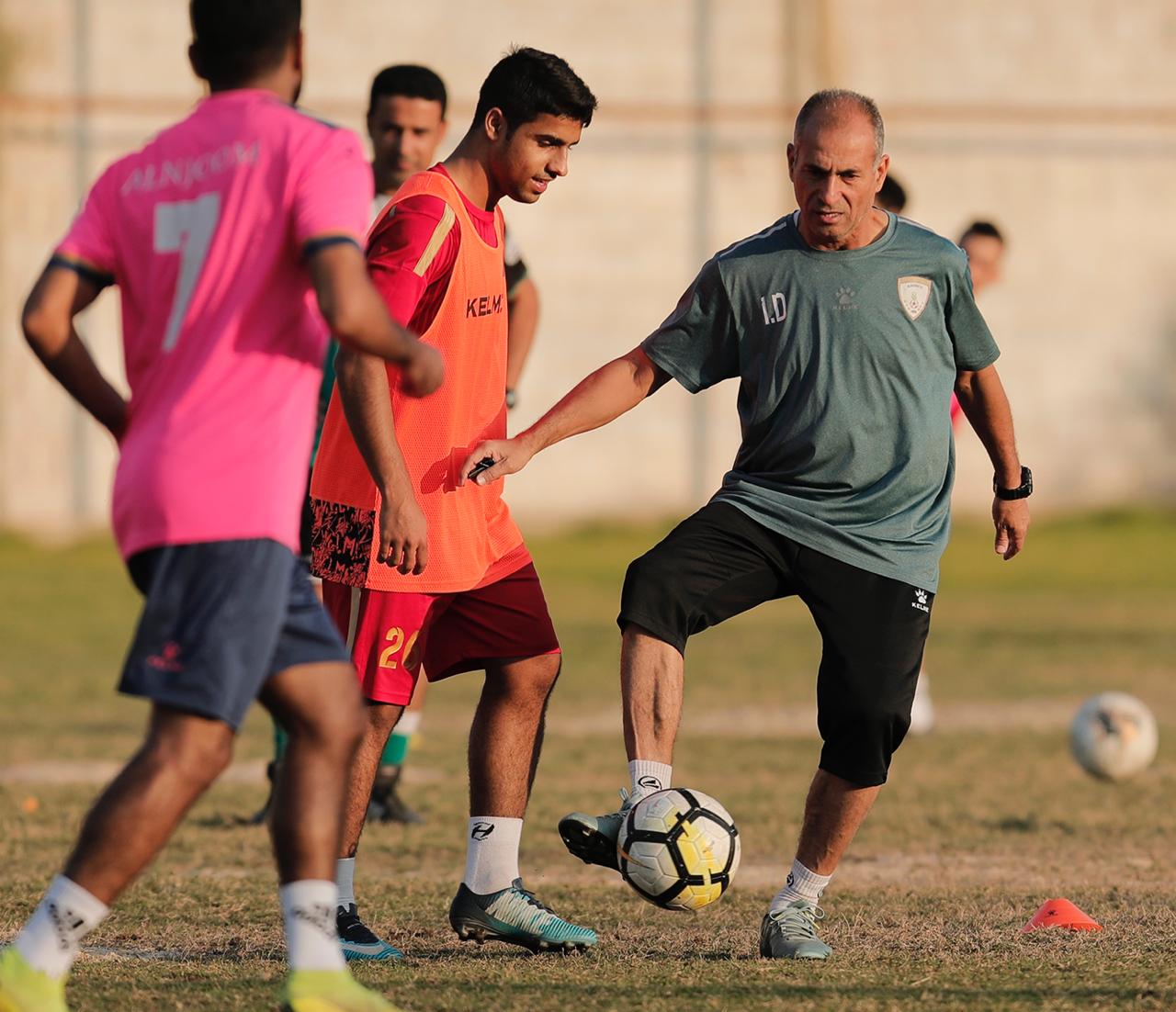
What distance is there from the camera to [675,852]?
5.08m

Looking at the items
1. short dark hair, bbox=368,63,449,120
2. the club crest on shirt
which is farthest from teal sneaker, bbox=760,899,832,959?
short dark hair, bbox=368,63,449,120

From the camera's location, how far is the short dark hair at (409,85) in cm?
766

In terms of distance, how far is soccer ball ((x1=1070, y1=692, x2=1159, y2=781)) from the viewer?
9.27 metres

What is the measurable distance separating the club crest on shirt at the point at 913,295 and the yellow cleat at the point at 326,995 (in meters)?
2.49

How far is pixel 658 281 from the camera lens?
2412 centimetres

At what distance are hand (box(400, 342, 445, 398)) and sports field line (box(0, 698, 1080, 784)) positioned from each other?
5.92 meters

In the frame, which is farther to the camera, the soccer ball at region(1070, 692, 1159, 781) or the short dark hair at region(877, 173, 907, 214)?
the short dark hair at region(877, 173, 907, 214)

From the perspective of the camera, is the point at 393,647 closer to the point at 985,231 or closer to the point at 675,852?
the point at 675,852

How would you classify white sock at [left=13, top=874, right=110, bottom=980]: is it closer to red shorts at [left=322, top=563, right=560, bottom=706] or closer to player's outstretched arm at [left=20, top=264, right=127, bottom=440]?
player's outstretched arm at [left=20, top=264, right=127, bottom=440]

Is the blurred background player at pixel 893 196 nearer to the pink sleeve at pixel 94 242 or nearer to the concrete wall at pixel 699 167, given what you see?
the pink sleeve at pixel 94 242

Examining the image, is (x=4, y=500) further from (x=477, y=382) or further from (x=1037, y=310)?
(x=477, y=382)

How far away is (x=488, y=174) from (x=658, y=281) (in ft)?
61.5

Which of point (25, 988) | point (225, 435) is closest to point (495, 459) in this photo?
point (225, 435)

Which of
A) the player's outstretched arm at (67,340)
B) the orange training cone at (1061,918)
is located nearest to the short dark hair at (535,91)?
the player's outstretched arm at (67,340)
